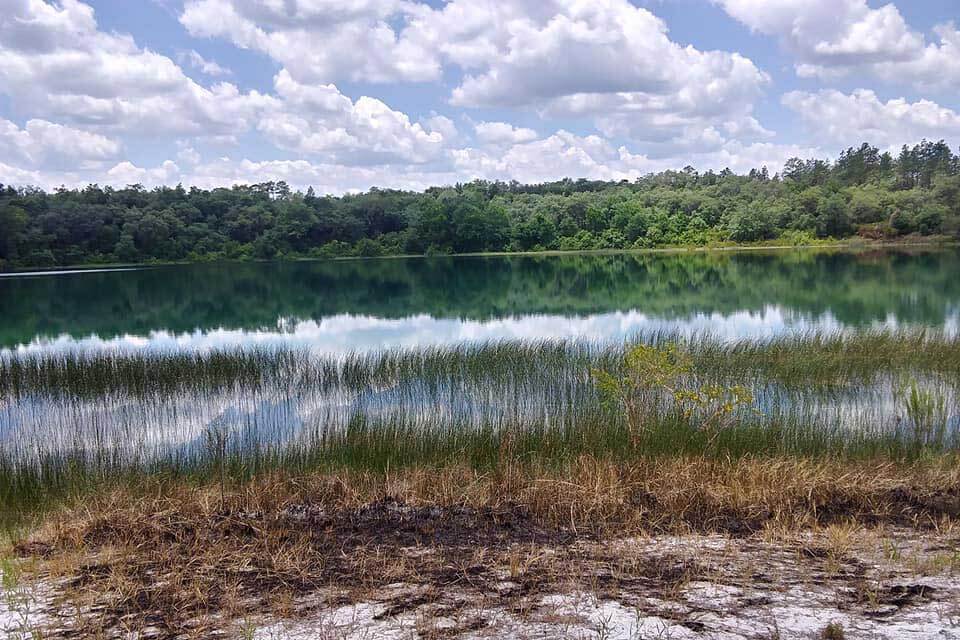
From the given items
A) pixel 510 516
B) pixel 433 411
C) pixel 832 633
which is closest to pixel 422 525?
pixel 510 516

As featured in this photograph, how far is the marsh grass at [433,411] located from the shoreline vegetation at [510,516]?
0.06 metres

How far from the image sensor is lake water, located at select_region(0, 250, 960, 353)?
827 inches

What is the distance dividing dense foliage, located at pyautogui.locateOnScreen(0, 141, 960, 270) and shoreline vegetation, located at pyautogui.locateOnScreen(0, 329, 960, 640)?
207 feet

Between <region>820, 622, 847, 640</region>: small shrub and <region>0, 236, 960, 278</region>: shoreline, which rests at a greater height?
<region>0, 236, 960, 278</region>: shoreline

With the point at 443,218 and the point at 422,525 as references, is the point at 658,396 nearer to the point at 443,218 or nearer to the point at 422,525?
the point at 422,525

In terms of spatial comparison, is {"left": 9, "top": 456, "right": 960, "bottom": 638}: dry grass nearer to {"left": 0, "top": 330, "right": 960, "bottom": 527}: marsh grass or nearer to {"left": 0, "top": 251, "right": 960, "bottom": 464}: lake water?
{"left": 0, "top": 330, "right": 960, "bottom": 527}: marsh grass

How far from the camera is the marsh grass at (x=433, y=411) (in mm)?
7531

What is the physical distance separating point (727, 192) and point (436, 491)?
296 feet

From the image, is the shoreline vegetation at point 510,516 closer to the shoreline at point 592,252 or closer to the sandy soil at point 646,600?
the sandy soil at point 646,600

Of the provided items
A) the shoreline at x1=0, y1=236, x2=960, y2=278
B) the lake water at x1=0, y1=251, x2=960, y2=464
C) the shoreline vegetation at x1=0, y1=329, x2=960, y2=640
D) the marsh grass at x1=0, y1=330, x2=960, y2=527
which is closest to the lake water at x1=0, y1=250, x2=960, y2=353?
the lake water at x1=0, y1=251, x2=960, y2=464

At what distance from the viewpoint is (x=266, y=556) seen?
472 centimetres

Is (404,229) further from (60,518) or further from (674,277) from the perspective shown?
(60,518)

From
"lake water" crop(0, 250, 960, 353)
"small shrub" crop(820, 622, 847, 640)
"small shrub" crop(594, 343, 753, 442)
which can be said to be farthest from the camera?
"lake water" crop(0, 250, 960, 353)

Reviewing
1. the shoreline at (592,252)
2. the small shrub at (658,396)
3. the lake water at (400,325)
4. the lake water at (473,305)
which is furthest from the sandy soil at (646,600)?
the shoreline at (592,252)
